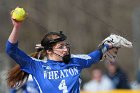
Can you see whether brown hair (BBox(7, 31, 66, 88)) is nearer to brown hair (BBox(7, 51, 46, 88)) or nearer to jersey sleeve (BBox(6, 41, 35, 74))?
brown hair (BBox(7, 51, 46, 88))

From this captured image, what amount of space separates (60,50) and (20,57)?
0.46 metres

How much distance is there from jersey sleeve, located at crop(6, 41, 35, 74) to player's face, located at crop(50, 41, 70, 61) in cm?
26

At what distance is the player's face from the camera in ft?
30.1

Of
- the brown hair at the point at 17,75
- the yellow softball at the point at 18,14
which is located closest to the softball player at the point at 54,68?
the brown hair at the point at 17,75

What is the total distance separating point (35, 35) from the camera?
2088 cm

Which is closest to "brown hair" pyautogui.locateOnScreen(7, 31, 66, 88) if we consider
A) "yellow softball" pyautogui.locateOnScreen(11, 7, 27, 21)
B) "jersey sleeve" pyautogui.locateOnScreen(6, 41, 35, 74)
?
"jersey sleeve" pyautogui.locateOnScreen(6, 41, 35, 74)

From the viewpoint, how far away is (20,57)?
902cm

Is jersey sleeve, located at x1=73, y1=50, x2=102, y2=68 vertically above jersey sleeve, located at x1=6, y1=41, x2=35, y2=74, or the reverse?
jersey sleeve, located at x1=6, y1=41, x2=35, y2=74

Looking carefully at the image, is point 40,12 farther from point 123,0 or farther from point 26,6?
point 123,0

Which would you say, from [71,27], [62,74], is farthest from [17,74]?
[71,27]

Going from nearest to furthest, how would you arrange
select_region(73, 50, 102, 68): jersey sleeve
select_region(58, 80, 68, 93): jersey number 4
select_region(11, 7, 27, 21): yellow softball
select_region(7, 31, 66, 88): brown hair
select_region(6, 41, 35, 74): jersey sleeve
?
select_region(11, 7, 27, 21): yellow softball
select_region(6, 41, 35, 74): jersey sleeve
select_region(58, 80, 68, 93): jersey number 4
select_region(7, 31, 66, 88): brown hair
select_region(73, 50, 102, 68): jersey sleeve

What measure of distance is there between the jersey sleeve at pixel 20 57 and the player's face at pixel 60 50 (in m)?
0.26

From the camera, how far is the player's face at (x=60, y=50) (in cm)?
918

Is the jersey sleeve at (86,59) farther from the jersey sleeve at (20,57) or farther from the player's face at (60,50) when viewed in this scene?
the jersey sleeve at (20,57)
